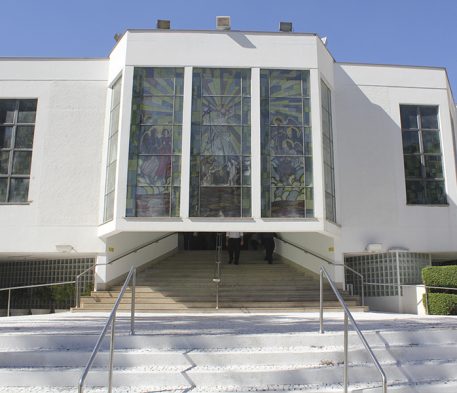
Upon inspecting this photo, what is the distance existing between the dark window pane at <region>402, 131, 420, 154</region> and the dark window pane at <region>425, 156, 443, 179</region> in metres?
0.47

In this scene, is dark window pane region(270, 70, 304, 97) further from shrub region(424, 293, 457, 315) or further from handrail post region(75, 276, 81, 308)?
handrail post region(75, 276, 81, 308)

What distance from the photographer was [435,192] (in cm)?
1588

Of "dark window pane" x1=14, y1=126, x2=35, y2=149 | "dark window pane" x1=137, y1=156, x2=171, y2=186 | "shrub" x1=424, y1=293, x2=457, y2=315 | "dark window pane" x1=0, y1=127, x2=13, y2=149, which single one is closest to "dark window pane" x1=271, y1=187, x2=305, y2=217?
"dark window pane" x1=137, y1=156, x2=171, y2=186

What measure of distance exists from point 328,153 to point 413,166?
3054 mm

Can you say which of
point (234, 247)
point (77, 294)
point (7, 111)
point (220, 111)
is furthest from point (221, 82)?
point (77, 294)

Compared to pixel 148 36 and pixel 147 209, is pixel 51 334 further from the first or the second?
pixel 148 36

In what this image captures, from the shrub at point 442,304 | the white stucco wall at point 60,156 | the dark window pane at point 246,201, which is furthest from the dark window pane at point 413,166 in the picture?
the white stucco wall at point 60,156

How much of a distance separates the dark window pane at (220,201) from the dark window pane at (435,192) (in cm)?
636

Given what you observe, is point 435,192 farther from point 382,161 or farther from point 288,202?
point 288,202

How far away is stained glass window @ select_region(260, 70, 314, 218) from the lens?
44.7 ft

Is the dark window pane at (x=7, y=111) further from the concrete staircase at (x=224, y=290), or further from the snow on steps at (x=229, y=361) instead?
the snow on steps at (x=229, y=361)

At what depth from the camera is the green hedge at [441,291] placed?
12898 millimetres

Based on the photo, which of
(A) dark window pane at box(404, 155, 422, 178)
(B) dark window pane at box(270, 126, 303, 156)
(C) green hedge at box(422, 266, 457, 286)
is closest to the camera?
(C) green hedge at box(422, 266, 457, 286)

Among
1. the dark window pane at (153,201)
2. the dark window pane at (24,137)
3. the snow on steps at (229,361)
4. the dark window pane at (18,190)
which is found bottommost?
the snow on steps at (229,361)
